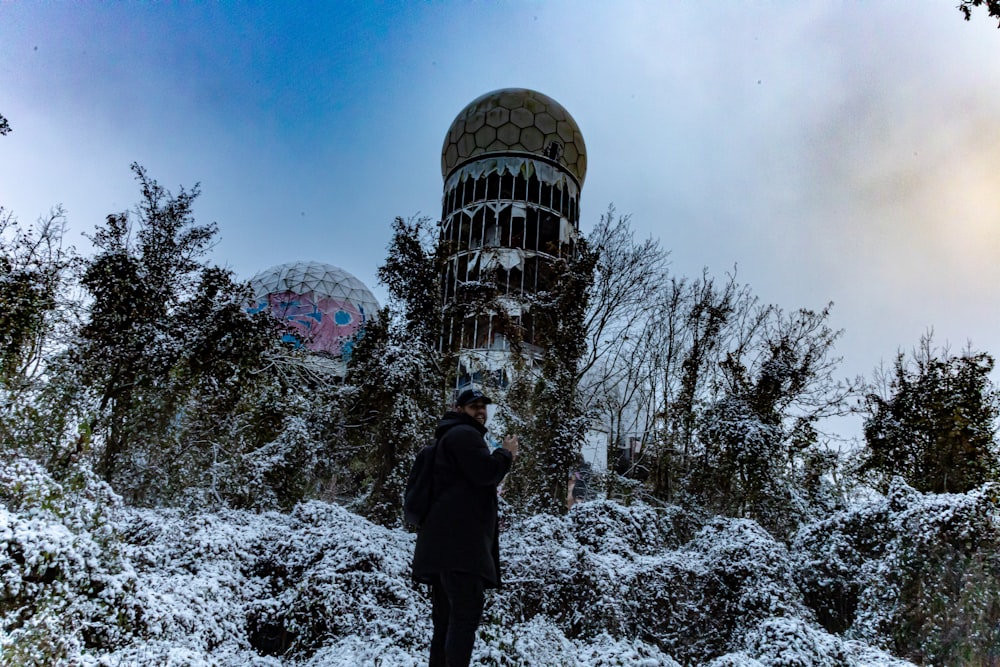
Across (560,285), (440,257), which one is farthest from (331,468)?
(560,285)

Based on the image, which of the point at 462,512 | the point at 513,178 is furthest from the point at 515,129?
the point at 462,512

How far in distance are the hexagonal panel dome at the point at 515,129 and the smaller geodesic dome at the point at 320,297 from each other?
5901mm

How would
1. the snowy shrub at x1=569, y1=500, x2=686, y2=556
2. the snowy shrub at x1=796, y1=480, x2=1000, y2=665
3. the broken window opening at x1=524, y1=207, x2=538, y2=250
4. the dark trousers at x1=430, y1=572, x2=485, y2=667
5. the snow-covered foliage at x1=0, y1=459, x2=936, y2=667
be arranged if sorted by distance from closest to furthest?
the dark trousers at x1=430, y1=572, x2=485, y2=667 < the snow-covered foliage at x1=0, y1=459, x2=936, y2=667 < the snowy shrub at x1=796, y1=480, x2=1000, y2=665 < the snowy shrub at x1=569, y1=500, x2=686, y2=556 < the broken window opening at x1=524, y1=207, x2=538, y2=250

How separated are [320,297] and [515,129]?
9.12 meters

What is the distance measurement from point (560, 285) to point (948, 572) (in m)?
7.33

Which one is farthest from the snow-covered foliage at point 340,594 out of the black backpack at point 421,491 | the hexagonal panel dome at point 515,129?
the hexagonal panel dome at point 515,129

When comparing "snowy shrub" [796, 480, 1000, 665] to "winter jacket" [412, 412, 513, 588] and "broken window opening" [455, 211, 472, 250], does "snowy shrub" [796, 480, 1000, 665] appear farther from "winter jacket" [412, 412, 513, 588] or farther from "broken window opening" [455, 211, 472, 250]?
"broken window opening" [455, 211, 472, 250]

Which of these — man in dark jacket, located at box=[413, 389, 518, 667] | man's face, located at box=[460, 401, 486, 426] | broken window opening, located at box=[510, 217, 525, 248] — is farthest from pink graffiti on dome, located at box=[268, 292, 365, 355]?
man in dark jacket, located at box=[413, 389, 518, 667]

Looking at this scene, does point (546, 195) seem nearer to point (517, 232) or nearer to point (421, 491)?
point (517, 232)

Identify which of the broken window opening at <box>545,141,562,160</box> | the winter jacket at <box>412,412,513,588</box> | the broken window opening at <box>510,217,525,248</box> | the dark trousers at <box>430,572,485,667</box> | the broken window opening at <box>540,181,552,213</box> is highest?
the broken window opening at <box>545,141,562,160</box>

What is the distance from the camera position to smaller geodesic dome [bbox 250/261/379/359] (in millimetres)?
23672

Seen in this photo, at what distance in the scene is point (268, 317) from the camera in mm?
9594

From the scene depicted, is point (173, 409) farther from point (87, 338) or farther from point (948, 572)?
point (948, 572)

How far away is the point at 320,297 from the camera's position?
24812 millimetres
